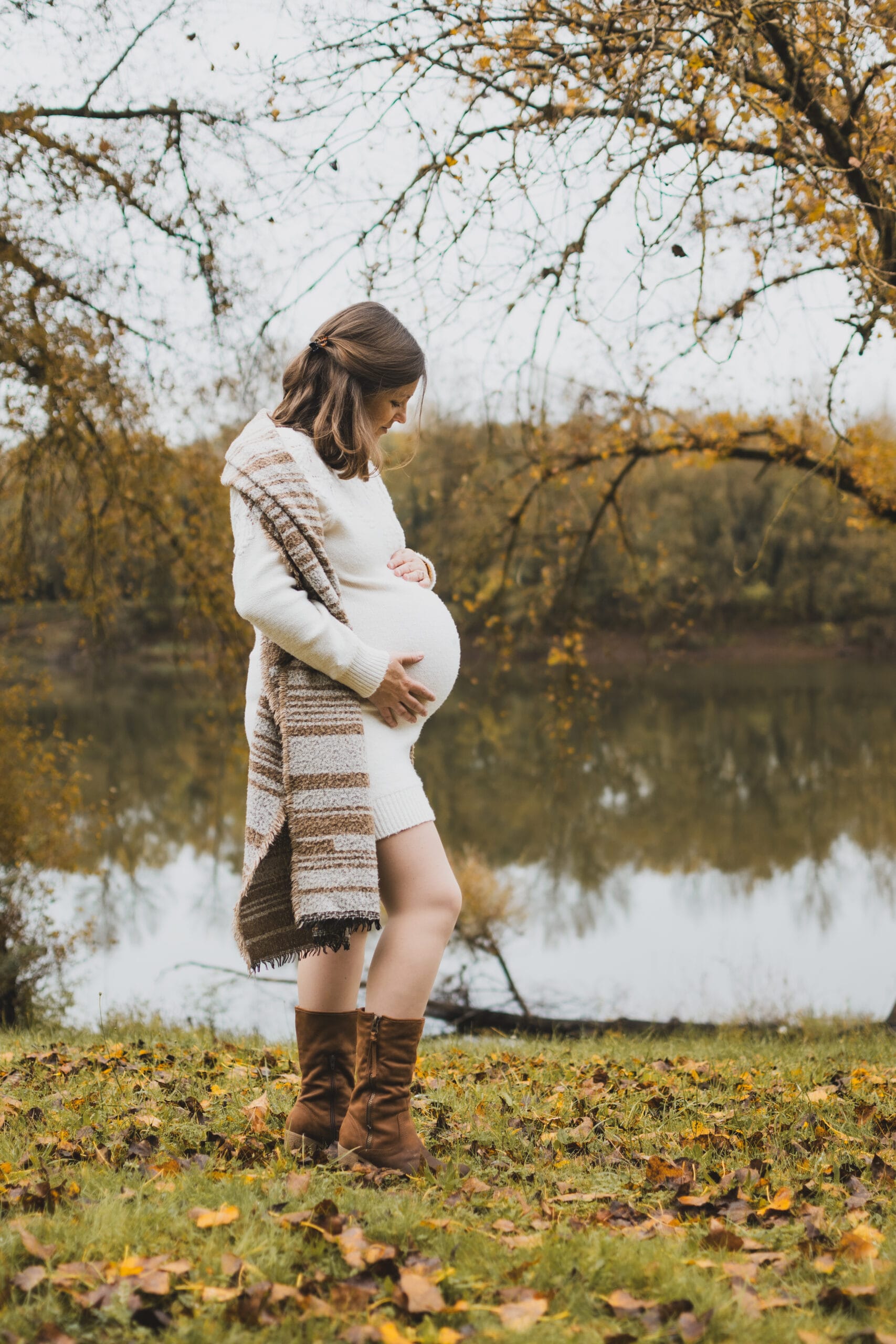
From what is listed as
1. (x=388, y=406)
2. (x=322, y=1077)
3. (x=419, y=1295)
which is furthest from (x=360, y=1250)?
(x=388, y=406)

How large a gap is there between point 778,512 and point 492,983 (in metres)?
6.02

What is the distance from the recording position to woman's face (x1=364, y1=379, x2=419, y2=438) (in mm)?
2252

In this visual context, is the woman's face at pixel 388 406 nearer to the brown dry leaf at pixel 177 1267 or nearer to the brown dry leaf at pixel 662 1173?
the brown dry leaf at pixel 177 1267

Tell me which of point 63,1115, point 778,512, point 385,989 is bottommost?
point 63,1115

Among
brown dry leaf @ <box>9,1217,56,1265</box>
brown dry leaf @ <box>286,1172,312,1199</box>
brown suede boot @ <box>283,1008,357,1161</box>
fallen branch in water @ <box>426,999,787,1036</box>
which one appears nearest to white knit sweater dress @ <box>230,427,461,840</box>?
brown suede boot @ <box>283,1008,357,1161</box>

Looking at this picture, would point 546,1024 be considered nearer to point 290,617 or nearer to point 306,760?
point 306,760

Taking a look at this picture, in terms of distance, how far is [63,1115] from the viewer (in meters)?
2.78

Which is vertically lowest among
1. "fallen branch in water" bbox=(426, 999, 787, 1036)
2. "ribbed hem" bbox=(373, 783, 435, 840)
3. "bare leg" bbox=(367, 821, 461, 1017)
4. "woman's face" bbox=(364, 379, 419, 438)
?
"fallen branch in water" bbox=(426, 999, 787, 1036)

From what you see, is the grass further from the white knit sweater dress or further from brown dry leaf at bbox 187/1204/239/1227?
the white knit sweater dress

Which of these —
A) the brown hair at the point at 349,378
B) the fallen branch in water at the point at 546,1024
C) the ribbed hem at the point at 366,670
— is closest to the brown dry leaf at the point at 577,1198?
the ribbed hem at the point at 366,670

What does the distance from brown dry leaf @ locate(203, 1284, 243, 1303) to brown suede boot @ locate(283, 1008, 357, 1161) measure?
71 centimetres

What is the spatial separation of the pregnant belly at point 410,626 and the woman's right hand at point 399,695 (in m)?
0.03

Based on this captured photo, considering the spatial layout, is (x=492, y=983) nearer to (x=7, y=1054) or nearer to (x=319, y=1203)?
(x=7, y=1054)

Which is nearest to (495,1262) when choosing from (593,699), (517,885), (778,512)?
(778,512)
